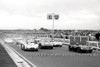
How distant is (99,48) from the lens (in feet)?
113

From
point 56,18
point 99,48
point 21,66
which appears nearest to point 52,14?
point 56,18

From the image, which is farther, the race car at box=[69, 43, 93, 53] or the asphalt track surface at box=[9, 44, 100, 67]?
the race car at box=[69, 43, 93, 53]

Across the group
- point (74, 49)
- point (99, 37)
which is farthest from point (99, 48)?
point (99, 37)

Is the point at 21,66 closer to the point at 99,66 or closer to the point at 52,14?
the point at 99,66

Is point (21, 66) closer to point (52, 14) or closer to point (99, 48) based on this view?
point (99, 48)

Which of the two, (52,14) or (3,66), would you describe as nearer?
(3,66)

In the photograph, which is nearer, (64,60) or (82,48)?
(64,60)

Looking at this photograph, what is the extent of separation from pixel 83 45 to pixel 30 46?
259 inches

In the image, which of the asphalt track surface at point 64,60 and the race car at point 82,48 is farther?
the race car at point 82,48

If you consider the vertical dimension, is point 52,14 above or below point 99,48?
above

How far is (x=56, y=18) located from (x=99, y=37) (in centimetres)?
1509

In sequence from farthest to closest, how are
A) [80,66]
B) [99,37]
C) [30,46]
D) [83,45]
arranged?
[99,37], [30,46], [83,45], [80,66]

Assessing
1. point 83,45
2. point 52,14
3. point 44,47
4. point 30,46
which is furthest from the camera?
point 52,14

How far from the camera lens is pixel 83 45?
31.2 meters
